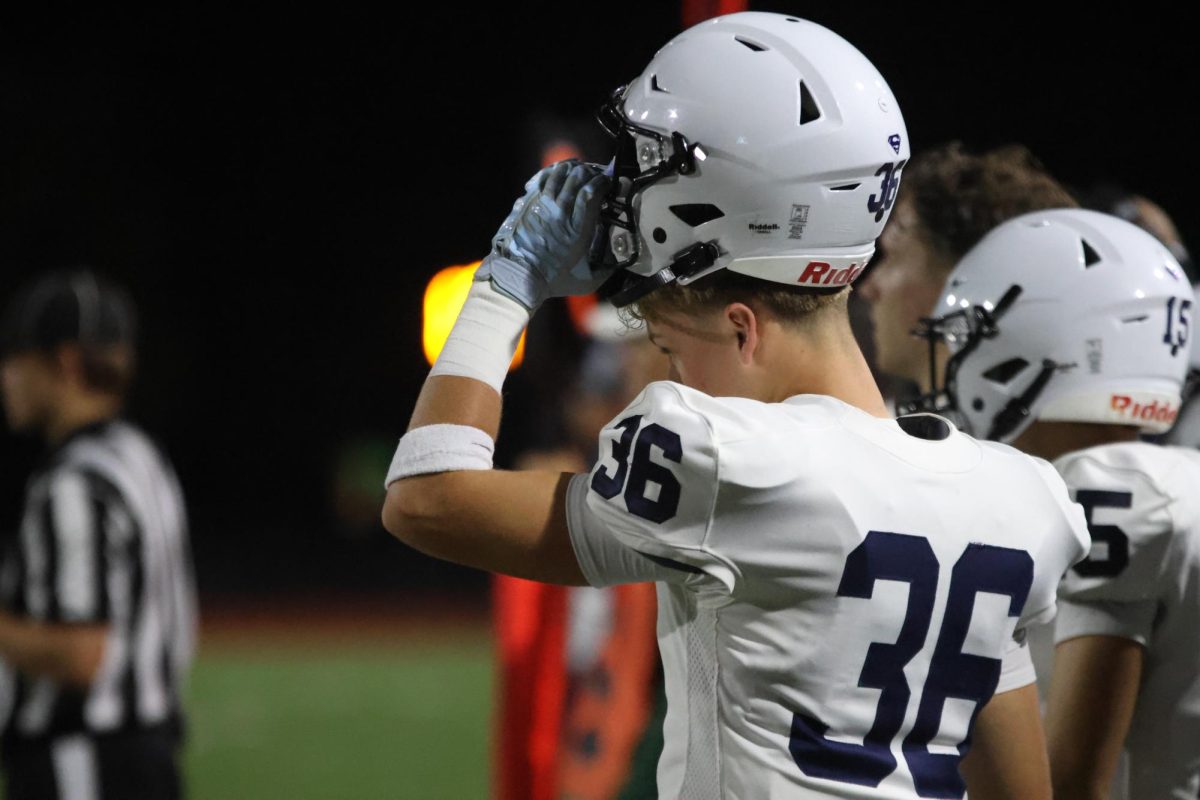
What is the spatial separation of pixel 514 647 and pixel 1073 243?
2.64 metres

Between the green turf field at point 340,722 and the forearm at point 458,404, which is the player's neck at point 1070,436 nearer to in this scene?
the forearm at point 458,404

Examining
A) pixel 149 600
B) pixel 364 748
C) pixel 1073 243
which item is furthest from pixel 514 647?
pixel 364 748

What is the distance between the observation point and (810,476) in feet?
5.23

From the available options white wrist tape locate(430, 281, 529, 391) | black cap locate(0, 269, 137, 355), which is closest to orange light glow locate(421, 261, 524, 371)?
white wrist tape locate(430, 281, 529, 391)

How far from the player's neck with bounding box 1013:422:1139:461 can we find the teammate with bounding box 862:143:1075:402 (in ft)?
0.94

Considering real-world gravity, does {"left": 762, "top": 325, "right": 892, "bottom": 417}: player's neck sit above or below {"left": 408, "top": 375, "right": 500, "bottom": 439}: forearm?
above

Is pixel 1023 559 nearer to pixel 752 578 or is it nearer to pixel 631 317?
pixel 752 578

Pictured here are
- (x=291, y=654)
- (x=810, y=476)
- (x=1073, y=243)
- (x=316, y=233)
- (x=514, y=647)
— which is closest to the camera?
(x=810, y=476)

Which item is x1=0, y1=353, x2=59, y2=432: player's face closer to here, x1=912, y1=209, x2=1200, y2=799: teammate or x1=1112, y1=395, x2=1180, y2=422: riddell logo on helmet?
x1=912, y1=209, x2=1200, y2=799: teammate

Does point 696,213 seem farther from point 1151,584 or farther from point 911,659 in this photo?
point 1151,584

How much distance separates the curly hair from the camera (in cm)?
275

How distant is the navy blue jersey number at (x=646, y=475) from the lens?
1.58 metres

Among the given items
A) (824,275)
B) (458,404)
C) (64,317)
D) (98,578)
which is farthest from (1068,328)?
(64,317)

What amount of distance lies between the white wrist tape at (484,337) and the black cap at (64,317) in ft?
9.38
